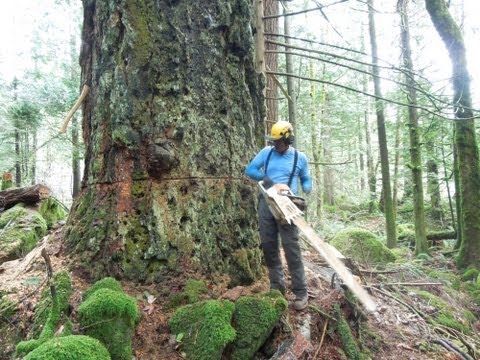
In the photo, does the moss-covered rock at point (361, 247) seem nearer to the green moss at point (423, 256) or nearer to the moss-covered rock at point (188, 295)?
the green moss at point (423, 256)

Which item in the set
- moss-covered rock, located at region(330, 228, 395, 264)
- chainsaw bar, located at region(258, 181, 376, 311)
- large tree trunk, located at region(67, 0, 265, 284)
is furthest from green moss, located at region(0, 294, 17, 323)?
moss-covered rock, located at region(330, 228, 395, 264)

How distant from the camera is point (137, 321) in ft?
11.5

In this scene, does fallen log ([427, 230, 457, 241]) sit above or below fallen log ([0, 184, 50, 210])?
below

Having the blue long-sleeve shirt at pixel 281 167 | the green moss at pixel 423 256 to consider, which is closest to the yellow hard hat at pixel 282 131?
the blue long-sleeve shirt at pixel 281 167

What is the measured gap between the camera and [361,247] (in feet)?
29.6

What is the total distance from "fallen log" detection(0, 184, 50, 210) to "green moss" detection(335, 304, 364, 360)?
7761mm

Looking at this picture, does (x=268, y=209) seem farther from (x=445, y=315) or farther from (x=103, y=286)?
(x=445, y=315)

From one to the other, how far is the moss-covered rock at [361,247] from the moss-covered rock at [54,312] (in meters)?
6.69

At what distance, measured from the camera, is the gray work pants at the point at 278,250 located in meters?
4.47

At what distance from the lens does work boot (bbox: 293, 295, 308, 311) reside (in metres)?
4.33

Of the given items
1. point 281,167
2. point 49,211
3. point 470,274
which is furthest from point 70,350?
point 470,274

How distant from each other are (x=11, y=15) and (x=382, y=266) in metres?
27.4

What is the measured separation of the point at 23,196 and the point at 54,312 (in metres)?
6.95

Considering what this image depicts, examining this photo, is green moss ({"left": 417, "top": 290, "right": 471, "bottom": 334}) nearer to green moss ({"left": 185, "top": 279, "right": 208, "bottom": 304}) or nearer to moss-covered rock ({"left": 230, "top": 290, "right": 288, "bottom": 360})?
moss-covered rock ({"left": 230, "top": 290, "right": 288, "bottom": 360})
